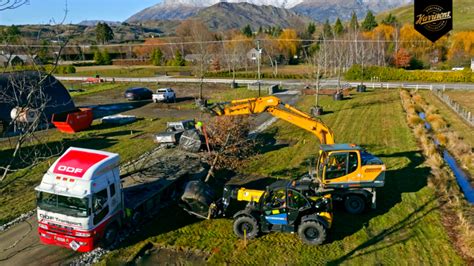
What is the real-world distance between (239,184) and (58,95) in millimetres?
23335

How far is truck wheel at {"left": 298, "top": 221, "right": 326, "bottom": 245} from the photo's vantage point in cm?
1243

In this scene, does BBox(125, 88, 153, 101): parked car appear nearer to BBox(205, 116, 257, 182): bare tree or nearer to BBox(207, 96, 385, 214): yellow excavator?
BBox(205, 116, 257, 182): bare tree

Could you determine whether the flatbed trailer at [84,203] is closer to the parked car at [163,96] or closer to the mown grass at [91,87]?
the parked car at [163,96]

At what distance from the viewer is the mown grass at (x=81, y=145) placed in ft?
54.4

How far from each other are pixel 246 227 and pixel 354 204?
185 inches

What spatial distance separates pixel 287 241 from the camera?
1312cm

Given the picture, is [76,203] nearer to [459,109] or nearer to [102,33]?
[459,109]

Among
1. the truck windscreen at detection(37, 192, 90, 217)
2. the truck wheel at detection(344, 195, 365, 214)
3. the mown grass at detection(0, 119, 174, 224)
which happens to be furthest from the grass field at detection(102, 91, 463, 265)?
the mown grass at detection(0, 119, 174, 224)

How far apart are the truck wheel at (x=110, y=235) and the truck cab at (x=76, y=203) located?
3 cm

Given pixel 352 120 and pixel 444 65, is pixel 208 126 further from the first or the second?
pixel 444 65

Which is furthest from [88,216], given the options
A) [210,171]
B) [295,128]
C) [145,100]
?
[145,100]

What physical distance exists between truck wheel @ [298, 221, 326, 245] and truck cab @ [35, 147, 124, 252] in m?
6.56

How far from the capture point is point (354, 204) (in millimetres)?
14945

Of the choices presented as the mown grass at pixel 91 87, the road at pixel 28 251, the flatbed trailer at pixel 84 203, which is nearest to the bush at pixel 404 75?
the mown grass at pixel 91 87
